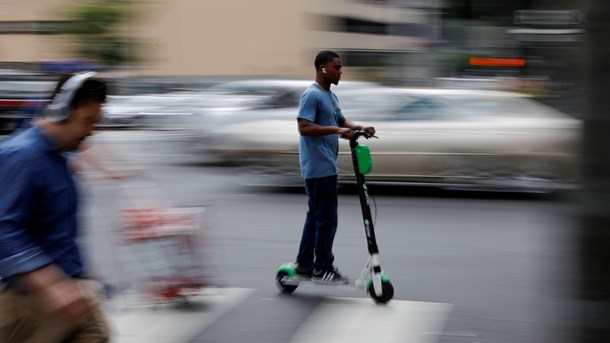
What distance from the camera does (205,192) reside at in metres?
12.4

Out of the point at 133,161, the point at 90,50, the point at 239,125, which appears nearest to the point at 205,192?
the point at 239,125

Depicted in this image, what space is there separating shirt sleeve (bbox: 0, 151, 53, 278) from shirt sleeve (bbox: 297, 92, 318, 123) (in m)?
3.41

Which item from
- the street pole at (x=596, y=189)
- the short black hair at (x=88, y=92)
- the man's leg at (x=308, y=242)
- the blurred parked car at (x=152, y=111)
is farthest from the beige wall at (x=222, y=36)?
the street pole at (x=596, y=189)

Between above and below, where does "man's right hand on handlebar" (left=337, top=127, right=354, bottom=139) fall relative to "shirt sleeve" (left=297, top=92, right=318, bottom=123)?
below

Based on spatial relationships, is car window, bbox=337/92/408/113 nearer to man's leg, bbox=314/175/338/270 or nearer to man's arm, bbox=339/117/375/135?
man's arm, bbox=339/117/375/135

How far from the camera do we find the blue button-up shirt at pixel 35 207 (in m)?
3.00

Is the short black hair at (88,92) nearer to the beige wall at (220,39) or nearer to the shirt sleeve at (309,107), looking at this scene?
the shirt sleeve at (309,107)

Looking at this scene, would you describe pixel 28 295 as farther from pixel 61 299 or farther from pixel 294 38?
pixel 294 38

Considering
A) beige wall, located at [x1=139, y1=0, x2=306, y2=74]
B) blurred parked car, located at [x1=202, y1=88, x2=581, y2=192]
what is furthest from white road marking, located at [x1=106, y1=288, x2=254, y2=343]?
beige wall, located at [x1=139, y1=0, x2=306, y2=74]

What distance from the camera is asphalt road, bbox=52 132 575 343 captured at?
14.6 feet

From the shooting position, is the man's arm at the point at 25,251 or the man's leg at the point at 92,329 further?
the man's leg at the point at 92,329

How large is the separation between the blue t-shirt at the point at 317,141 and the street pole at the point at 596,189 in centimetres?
413

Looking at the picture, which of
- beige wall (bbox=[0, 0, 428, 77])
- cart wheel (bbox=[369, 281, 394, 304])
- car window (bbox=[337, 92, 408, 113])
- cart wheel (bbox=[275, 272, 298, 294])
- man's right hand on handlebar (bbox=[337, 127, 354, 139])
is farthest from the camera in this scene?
beige wall (bbox=[0, 0, 428, 77])

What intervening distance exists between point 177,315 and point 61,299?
3.22 metres
